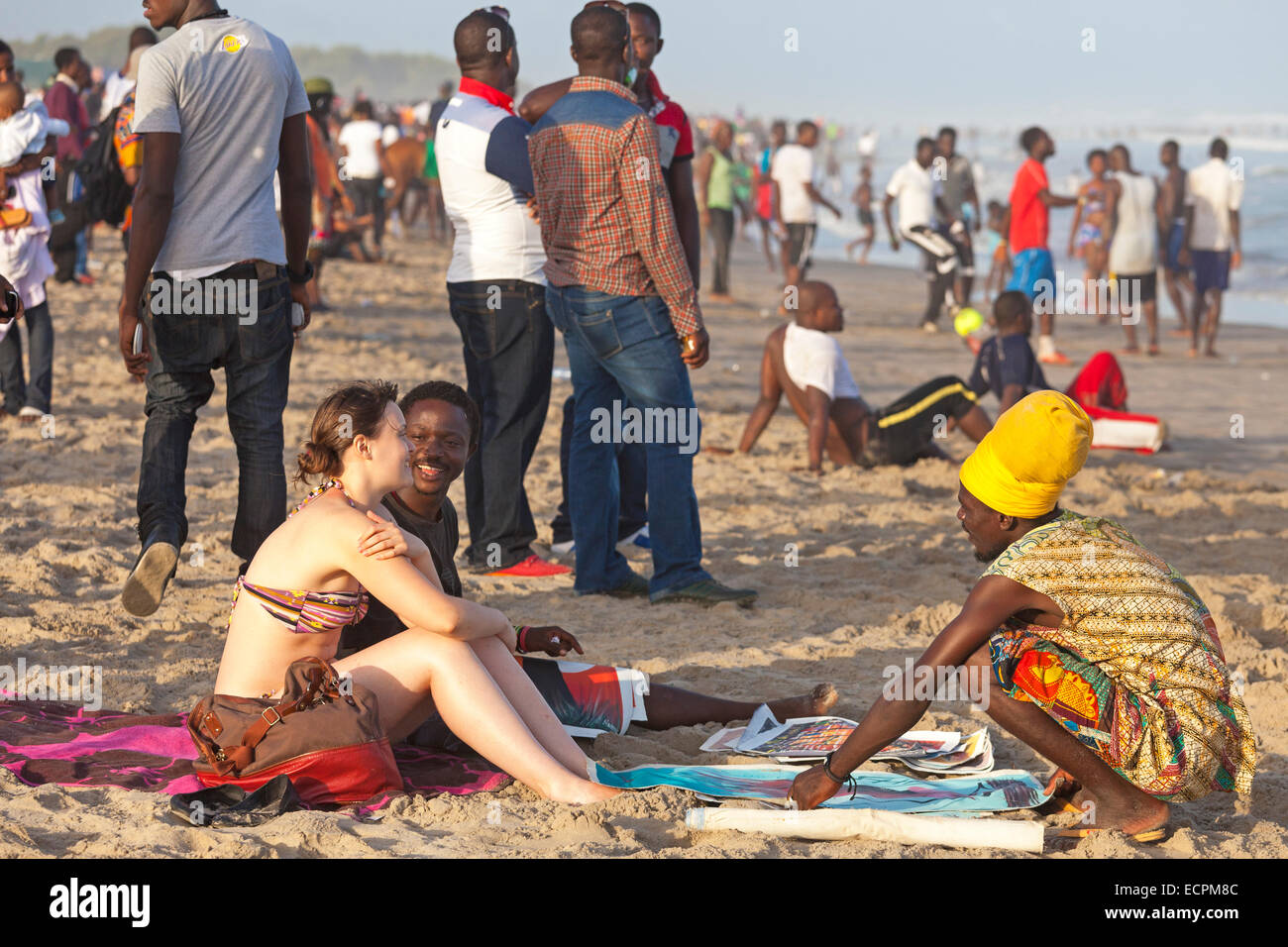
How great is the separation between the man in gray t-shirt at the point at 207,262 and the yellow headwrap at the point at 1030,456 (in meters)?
2.29

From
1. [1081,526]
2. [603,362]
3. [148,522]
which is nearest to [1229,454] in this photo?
[603,362]

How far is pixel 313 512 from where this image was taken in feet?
10.3

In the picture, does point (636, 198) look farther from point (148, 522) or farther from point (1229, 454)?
point (1229, 454)

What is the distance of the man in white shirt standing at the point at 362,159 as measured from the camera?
47.6 feet

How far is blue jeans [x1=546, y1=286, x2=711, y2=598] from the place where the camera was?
15.8ft

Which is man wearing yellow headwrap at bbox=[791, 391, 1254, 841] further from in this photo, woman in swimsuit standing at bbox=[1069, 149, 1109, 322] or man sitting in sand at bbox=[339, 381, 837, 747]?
woman in swimsuit standing at bbox=[1069, 149, 1109, 322]

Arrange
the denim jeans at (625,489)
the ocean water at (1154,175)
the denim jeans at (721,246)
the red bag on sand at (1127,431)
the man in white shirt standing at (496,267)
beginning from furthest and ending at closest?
the ocean water at (1154,175), the denim jeans at (721,246), the red bag on sand at (1127,431), the denim jeans at (625,489), the man in white shirt standing at (496,267)

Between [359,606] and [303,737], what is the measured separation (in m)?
0.38

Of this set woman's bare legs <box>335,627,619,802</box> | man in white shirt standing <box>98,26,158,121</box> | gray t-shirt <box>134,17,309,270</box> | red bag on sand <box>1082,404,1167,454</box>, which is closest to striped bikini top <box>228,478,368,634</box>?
woman's bare legs <box>335,627,619,802</box>

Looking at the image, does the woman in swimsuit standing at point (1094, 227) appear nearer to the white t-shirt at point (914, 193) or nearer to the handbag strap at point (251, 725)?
the white t-shirt at point (914, 193)

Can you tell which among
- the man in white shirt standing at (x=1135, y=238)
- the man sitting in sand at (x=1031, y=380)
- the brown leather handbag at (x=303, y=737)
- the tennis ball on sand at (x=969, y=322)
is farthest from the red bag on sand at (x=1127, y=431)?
the brown leather handbag at (x=303, y=737)

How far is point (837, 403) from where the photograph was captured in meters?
7.19

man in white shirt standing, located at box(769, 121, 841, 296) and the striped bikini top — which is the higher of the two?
man in white shirt standing, located at box(769, 121, 841, 296)

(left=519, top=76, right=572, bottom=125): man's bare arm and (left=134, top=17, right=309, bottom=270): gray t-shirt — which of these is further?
(left=519, top=76, right=572, bottom=125): man's bare arm
